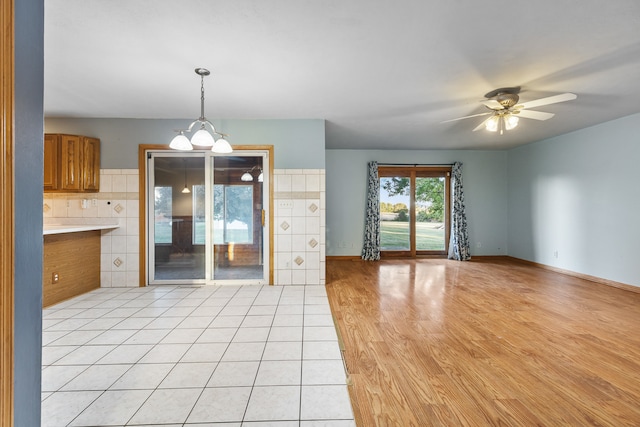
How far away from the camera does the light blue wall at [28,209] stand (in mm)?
882

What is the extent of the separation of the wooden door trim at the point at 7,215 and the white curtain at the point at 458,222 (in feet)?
23.3

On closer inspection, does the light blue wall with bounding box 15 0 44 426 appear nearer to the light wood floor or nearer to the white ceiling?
the white ceiling

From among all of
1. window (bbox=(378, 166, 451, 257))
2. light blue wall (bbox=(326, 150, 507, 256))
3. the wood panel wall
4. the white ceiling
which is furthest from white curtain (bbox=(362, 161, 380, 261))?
the wood panel wall

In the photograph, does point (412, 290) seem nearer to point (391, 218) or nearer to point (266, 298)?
point (266, 298)

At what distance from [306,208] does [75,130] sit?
142 inches

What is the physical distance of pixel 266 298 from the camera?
378cm

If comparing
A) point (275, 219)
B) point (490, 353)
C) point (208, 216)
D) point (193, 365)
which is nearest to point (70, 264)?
point (208, 216)

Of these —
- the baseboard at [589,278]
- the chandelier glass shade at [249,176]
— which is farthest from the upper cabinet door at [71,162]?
the baseboard at [589,278]

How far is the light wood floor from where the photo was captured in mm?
1692

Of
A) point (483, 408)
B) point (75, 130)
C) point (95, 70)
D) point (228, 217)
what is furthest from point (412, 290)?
point (75, 130)

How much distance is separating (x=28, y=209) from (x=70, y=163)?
398 centimetres

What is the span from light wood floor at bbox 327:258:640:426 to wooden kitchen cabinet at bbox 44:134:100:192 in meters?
3.83

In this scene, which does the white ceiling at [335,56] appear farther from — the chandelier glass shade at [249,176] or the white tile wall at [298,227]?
the white tile wall at [298,227]

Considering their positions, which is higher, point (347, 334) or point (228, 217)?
point (228, 217)
